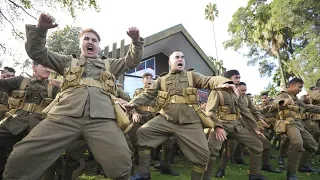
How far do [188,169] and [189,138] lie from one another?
272 cm

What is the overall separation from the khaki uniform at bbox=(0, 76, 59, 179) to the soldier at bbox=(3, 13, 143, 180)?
73.8 inches

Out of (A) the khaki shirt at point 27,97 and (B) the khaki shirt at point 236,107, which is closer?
(A) the khaki shirt at point 27,97

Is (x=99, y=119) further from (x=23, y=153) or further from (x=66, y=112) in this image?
(x=23, y=153)

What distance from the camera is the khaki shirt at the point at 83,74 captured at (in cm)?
370

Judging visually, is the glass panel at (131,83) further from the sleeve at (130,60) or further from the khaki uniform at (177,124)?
the sleeve at (130,60)

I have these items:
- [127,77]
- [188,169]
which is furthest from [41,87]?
[127,77]

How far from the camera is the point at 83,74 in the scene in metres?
4.07

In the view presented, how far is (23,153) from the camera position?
3232 mm

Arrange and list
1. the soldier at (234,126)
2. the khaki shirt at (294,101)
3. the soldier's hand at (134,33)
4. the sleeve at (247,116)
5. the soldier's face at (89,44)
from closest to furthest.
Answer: the soldier's hand at (134,33)
the soldier's face at (89,44)
the soldier at (234,126)
the sleeve at (247,116)
the khaki shirt at (294,101)

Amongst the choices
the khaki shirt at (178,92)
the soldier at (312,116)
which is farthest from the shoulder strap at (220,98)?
the soldier at (312,116)

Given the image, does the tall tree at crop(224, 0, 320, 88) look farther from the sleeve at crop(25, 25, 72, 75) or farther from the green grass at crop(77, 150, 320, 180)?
the sleeve at crop(25, 25, 72, 75)

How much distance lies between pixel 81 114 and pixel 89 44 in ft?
3.60

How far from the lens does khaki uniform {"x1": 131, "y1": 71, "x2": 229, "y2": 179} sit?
519 cm

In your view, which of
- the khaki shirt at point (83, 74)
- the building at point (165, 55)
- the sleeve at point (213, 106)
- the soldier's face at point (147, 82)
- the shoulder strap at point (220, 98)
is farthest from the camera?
the building at point (165, 55)
